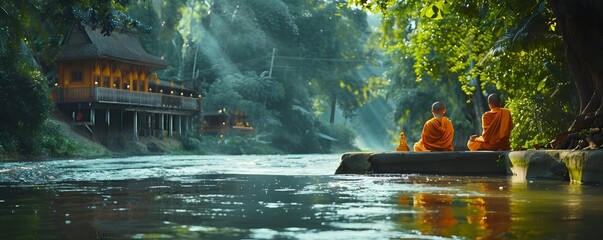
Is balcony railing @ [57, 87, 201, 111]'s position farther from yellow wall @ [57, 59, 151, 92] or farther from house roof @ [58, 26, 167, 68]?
house roof @ [58, 26, 167, 68]

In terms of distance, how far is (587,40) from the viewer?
1512 centimetres

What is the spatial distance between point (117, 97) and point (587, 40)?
46.6 m

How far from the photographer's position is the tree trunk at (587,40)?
1464 cm

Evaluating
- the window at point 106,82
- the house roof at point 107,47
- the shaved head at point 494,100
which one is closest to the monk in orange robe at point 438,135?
the shaved head at point 494,100

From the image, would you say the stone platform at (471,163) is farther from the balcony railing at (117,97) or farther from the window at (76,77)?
the window at (76,77)

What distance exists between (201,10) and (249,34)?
6.84m

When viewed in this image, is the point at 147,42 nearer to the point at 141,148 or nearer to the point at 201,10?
the point at 141,148

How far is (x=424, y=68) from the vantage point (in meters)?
27.8

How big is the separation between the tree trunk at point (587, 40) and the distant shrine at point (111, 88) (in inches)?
1722

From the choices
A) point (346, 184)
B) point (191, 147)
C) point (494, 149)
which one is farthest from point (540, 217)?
point (191, 147)

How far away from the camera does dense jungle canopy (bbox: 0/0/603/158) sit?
61.2 feet

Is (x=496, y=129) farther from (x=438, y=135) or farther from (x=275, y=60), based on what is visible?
(x=275, y=60)

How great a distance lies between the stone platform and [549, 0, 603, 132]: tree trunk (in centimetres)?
95

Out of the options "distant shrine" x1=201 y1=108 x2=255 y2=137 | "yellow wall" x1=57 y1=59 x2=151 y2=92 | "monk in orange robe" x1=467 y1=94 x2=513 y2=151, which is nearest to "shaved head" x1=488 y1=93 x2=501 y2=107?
"monk in orange robe" x1=467 y1=94 x2=513 y2=151
